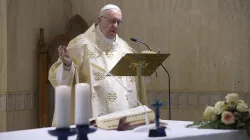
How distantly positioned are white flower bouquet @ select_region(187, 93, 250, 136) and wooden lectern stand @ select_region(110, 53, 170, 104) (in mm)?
608

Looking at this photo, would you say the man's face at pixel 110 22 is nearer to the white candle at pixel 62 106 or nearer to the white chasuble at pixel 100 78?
the white chasuble at pixel 100 78

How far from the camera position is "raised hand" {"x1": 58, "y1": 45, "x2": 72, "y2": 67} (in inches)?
175

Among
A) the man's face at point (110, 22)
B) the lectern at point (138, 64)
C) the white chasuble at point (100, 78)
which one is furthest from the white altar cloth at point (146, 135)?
the man's face at point (110, 22)

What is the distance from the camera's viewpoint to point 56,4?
22.4 ft

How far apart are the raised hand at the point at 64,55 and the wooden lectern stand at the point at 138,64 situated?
1.73ft

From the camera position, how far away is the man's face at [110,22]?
5578 millimetres

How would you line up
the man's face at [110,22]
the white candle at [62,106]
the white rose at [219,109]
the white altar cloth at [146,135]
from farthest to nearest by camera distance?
the man's face at [110,22]
the white rose at [219,109]
the white altar cloth at [146,135]
the white candle at [62,106]

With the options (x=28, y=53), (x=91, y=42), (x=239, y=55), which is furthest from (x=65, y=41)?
(x=239, y=55)

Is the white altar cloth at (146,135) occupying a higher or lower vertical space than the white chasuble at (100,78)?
lower

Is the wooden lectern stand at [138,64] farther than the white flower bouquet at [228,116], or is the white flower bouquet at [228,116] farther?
the wooden lectern stand at [138,64]

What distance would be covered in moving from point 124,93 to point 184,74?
2.09m

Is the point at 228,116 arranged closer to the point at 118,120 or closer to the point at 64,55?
the point at 118,120

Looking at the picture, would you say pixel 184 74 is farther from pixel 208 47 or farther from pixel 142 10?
pixel 142 10

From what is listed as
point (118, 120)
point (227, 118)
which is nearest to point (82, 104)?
point (118, 120)
